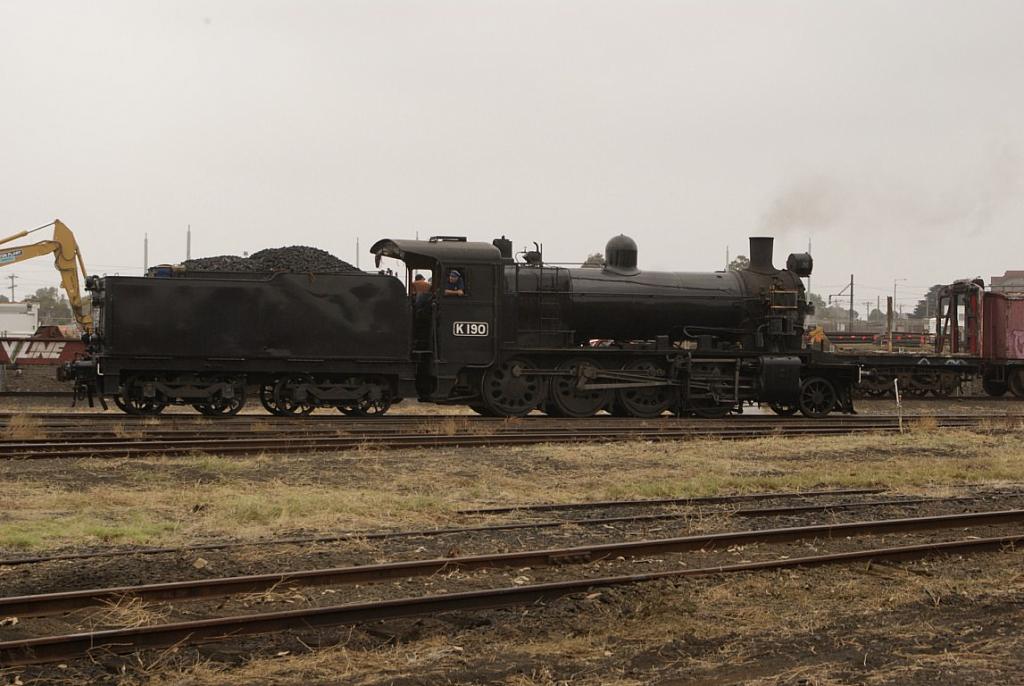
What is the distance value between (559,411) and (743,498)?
8063 millimetres

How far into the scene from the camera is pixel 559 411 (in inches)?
722

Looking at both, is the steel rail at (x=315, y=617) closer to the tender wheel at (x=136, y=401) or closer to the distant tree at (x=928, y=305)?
the tender wheel at (x=136, y=401)

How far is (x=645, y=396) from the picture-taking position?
18656 mm

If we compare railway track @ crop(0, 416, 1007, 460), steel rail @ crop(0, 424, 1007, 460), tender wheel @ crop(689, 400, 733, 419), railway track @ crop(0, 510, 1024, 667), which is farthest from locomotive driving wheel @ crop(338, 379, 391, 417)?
railway track @ crop(0, 510, 1024, 667)

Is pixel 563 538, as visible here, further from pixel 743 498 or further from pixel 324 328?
pixel 324 328

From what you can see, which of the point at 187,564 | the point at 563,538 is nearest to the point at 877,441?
the point at 563,538

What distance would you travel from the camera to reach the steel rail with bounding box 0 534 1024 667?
16.9ft

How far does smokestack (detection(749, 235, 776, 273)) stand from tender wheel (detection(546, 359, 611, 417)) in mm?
3943

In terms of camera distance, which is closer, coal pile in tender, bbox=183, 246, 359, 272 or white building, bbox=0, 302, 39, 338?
coal pile in tender, bbox=183, 246, 359, 272

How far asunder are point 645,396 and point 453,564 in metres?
12.0

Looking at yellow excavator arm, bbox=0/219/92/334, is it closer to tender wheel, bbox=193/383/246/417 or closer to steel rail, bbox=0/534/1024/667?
tender wheel, bbox=193/383/246/417

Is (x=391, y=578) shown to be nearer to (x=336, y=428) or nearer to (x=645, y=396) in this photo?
(x=336, y=428)

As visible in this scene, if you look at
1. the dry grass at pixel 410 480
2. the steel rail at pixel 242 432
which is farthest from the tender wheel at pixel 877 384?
the dry grass at pixel 410 480

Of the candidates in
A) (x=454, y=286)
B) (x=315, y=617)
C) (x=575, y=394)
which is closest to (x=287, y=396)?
(x=454, y=286)
